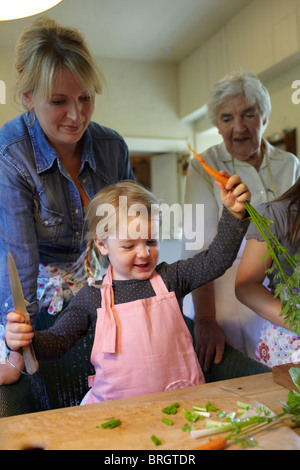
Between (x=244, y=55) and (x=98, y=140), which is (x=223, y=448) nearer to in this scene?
(x=98, y=140)

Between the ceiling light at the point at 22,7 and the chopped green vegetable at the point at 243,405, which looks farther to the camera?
the ceiling light at the point at 22,7

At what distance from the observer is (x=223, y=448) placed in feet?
1.76

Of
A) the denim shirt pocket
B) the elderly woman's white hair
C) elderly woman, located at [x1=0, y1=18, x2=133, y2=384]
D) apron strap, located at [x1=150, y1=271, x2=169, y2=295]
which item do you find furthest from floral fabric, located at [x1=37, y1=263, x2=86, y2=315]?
the elderly woman's white hair

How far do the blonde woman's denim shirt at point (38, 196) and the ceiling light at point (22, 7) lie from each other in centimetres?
33

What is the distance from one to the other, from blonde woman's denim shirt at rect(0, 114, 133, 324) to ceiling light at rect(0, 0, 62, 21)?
0.33 metres

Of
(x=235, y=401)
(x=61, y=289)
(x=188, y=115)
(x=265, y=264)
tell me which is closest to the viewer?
(x=235, y=401)

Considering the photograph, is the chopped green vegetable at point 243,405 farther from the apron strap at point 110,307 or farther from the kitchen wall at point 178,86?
the kitchen wall at point 178,86

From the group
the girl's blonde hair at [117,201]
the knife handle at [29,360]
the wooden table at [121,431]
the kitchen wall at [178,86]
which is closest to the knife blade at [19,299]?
the knife handle at [29,360]

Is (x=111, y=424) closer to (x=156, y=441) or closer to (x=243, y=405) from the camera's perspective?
(x=156, y=441)

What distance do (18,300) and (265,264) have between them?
65 cm

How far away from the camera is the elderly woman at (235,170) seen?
1385mm

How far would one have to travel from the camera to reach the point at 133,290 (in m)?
1.08

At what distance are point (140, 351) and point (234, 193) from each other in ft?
1.43

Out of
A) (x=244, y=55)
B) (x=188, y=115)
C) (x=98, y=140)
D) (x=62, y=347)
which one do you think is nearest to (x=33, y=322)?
(x=62, y=347)
